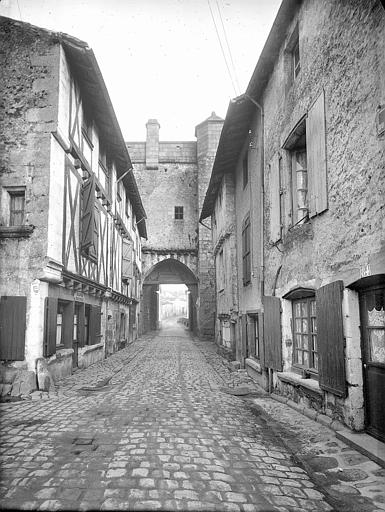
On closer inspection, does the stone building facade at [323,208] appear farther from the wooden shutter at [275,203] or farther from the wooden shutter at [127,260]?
the wooden shutter at [127,260]

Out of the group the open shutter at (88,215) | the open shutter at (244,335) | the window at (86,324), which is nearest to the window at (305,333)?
the open shutter at (244,335)

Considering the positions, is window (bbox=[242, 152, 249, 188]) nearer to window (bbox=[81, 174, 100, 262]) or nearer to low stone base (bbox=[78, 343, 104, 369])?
window (bbox=[81, 174, 100, 262])

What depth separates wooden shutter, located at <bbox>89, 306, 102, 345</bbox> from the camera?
38.2 feet

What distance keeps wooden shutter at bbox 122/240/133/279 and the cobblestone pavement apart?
9722 millimetres

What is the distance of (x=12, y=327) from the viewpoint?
7.39 metres

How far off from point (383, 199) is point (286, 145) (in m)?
3.39

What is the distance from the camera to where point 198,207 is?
2555 centimetres

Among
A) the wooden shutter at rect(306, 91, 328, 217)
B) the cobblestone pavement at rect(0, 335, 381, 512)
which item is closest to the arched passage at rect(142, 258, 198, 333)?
the cobblestone pavement at rect(0, 335, 381, 512)

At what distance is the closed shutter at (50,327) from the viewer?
25.2 ft

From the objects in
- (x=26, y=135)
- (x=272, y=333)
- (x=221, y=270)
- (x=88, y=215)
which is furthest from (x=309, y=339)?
(x=221, y=270)

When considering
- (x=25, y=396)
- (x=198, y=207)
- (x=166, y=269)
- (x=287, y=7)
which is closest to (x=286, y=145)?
(x=287, y=7)

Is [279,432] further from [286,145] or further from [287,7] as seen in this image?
[287,7]

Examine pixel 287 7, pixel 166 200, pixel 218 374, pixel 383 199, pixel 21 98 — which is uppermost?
Answer: pixel 166 200

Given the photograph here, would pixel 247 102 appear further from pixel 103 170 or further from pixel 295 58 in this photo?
pixel 103 170
